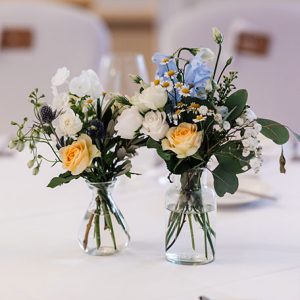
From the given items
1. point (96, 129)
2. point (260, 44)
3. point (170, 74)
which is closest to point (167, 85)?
point (170, 74)

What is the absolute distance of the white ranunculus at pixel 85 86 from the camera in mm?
1049

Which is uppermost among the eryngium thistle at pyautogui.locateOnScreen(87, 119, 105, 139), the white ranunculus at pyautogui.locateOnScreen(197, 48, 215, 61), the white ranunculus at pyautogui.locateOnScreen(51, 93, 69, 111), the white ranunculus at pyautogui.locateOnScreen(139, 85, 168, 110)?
the white ranunculus at pyautogui.locateOnScreen(197, 48, 215, 61)

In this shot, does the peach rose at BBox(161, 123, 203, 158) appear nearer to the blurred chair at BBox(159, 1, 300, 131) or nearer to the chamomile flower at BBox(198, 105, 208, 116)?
the chamomile flower at BBox(198, 105, 208, 116)

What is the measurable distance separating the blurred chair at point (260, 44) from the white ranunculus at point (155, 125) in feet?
4.72

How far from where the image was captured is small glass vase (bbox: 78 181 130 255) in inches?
43.4

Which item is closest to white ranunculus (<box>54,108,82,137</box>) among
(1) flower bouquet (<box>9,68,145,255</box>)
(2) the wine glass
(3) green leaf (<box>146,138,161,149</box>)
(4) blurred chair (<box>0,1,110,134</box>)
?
(1) flower bouquet (<box>9,68,145,255</box>)

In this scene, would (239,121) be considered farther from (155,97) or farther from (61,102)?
Result: (61,102)

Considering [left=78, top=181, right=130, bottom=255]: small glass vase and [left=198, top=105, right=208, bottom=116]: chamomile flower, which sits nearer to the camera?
[left=198, top=105, right=208, bottom=116]: chamomile flower

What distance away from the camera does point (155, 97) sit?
0.99 m

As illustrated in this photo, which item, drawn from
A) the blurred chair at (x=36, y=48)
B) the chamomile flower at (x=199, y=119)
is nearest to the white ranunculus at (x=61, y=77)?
the chamomile flower at (x=199, y=119)

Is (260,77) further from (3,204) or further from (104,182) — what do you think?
(104,182)

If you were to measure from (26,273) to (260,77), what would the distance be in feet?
5.09

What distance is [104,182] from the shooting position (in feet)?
3.55

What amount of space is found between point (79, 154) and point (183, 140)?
0.15m
